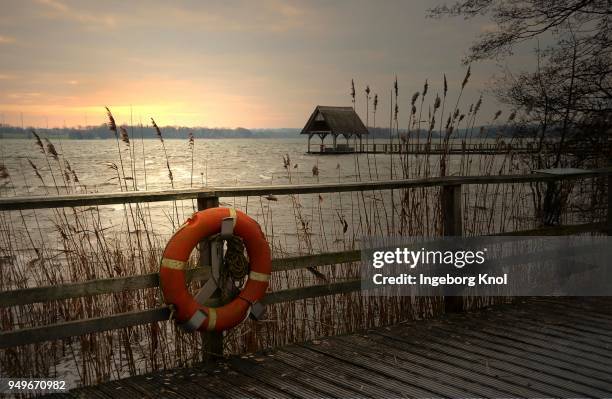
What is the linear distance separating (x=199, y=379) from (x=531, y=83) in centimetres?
578

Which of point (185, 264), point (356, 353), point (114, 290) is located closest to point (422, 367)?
A: point (356, 353)

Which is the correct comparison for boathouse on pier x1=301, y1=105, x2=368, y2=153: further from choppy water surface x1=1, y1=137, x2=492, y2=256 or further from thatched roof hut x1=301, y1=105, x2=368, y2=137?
choppy water surface x1=1, y1=137, x2=492, y2=256

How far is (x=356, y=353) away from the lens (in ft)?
11.0

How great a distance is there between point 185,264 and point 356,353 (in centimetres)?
109

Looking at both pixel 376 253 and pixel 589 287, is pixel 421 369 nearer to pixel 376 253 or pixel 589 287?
pixel 376 253

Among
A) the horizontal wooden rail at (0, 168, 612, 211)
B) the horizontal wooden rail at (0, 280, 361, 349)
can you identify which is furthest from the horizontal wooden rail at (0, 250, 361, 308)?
the horizontal wooden rail at (0, 168, 612, 211)

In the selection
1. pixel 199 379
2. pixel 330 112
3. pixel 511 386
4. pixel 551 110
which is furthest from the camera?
pixel 330 112

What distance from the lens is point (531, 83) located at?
715cm

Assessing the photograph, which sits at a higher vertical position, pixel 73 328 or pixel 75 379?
pixel 73 328

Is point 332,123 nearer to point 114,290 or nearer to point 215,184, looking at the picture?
point 215,184

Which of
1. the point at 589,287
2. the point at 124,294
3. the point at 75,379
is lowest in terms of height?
the point at 75,379

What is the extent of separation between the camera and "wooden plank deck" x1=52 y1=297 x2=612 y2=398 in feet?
9.14

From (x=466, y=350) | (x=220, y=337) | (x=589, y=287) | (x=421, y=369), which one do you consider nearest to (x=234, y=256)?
(x=220, y=337)

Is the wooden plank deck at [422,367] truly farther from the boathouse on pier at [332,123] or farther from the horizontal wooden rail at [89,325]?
the boathouse on pier at [332,123]
